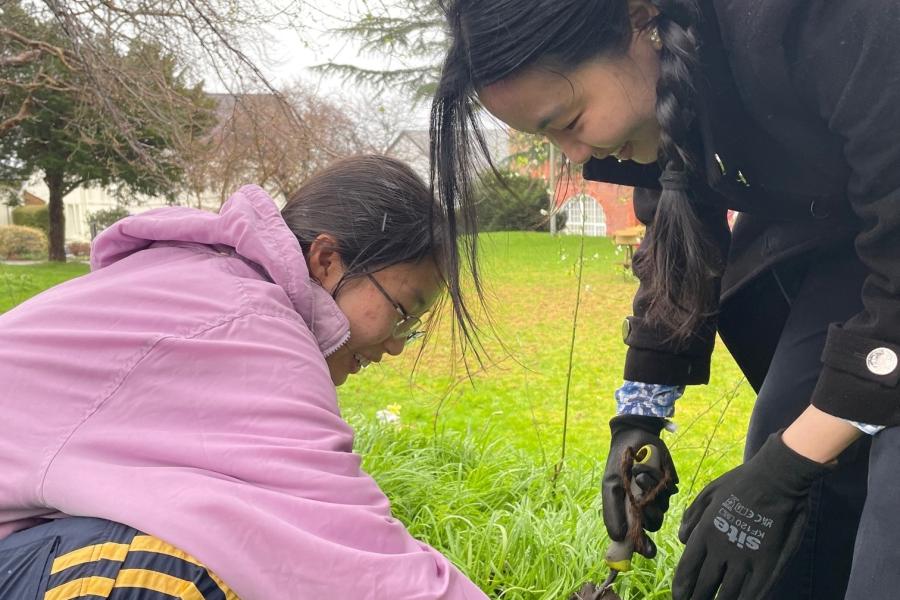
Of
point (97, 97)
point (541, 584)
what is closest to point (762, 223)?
point (541, 584)

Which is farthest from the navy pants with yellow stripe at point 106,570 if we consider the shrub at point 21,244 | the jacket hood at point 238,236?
the shrub at point 21,244

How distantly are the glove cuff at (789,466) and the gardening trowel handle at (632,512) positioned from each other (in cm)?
42

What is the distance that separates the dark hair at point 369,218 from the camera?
1663mm

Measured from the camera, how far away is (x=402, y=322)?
1.74 meters

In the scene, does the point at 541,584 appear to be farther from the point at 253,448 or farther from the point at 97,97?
the point at 97,97

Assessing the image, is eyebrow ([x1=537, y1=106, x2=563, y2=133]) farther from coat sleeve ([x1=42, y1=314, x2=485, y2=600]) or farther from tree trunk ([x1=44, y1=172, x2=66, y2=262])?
tree trunk ([x1=44, y1=172, x2=66, y2=262])

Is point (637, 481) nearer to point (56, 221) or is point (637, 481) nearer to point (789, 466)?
point (789, 466)

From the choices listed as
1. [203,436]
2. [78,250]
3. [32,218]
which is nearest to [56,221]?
[78,250]

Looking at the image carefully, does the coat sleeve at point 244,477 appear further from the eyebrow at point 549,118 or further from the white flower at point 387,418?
the white flower at point 387,418

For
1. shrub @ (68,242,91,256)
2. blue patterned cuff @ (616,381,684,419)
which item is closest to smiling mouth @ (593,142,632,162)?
blue patterned cuff @ (616,381,684,419)

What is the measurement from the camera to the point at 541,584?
2.28 metres

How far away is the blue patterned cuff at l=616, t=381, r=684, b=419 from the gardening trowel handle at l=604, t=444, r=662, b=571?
9 centimetres

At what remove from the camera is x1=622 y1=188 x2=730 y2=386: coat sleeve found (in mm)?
1687

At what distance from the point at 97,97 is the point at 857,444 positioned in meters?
4.80
